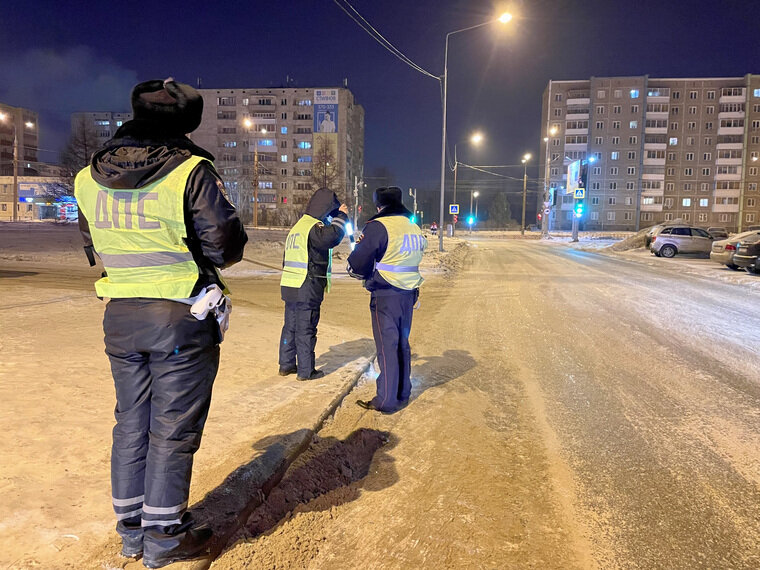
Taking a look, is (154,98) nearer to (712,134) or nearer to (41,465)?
(41,465)

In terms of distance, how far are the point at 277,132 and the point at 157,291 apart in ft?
328

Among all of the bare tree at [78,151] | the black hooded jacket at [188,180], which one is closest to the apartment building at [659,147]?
the bare tree at [78,151]

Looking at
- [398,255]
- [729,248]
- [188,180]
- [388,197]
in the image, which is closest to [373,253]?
[398,255]

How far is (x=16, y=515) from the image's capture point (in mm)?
2721

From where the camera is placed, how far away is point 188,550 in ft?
8.21

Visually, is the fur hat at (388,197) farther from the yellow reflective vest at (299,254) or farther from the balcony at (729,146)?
the balcony at (729,146)

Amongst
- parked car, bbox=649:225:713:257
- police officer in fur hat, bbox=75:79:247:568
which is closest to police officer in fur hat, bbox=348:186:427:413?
police officer in fur hat, bbox=75:79:247:568

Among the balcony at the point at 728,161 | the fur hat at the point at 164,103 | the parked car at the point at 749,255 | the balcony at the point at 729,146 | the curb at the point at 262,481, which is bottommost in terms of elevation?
the curb at the point at 262,481

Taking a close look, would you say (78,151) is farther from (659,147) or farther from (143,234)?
(659,147)

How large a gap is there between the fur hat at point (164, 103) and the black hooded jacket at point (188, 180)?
0.04 metres

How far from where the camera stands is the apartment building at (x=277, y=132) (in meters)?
95.4

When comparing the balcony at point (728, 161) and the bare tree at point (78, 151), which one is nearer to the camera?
the bare tree at point (78, 151)

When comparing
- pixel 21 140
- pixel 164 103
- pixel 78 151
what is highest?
pixel 21 140

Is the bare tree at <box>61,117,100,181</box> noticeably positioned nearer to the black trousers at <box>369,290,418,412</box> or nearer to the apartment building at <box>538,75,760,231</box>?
the black trousers at <box>369,290,418,412</box>
